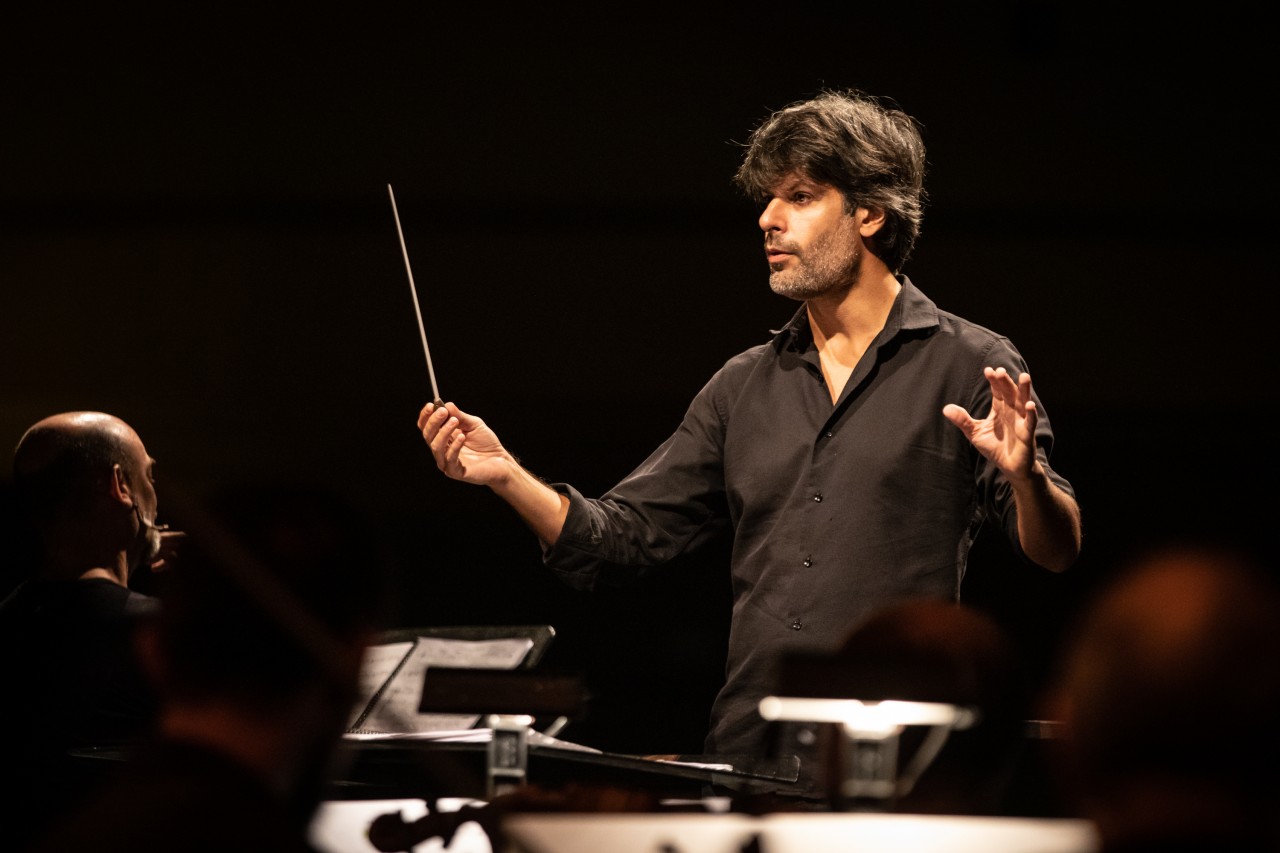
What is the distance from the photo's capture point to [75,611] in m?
2.90

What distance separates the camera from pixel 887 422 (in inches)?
104

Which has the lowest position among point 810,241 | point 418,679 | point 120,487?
point 418,679

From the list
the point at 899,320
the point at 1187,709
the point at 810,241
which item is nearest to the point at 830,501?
the point at 899,320

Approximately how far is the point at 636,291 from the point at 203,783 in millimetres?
3716

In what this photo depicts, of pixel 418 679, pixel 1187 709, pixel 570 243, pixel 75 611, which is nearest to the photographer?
pixel 1187 709

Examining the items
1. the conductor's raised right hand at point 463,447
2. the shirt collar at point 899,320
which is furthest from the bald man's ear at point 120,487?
the shirt collar at point 899,320

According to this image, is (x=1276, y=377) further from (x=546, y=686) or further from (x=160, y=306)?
(x=546, y=686)

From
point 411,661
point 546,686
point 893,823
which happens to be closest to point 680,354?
point 411,661

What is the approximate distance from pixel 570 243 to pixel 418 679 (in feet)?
7.79

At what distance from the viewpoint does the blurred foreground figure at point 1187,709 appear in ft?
2.66

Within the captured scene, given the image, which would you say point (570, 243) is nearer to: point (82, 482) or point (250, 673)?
point (82, 482)

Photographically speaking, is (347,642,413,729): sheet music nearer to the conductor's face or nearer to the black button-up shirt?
the black button-up shirt

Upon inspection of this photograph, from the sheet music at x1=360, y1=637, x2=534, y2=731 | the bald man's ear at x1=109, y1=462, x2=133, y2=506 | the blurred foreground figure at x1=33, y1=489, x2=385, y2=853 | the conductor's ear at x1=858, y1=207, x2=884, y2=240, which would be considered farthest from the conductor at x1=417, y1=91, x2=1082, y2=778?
the blurred foreground figure at x1=33, y1=489, x2=385, y2=853

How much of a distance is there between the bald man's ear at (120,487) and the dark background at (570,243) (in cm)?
149
